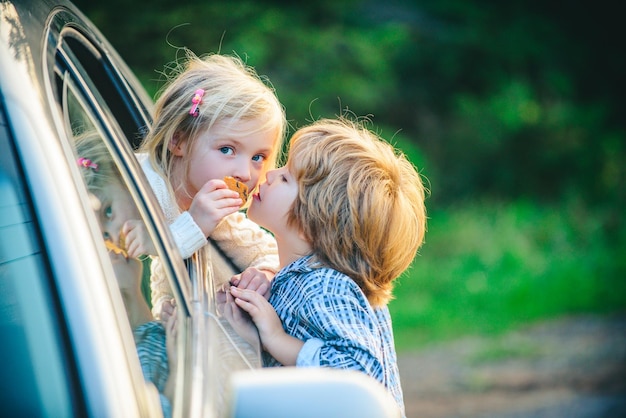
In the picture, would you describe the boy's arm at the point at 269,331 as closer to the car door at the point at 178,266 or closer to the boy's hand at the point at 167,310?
the car door at the point at 178,266

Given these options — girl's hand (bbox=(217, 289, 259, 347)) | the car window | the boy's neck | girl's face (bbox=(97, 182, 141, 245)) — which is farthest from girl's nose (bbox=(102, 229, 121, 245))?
the boy's neck

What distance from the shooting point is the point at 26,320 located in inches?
44.8

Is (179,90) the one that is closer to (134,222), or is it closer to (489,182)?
(134,222)

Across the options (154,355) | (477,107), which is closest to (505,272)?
(477,107)

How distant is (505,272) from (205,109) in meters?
7.42

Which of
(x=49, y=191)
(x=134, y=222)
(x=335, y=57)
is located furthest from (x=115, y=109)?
(x=335, y=57)

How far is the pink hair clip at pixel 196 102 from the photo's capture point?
253 centimetres

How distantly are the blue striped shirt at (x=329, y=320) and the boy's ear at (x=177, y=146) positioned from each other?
506 mm

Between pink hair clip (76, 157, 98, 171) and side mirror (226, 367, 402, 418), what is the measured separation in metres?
0.51

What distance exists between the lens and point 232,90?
2.57 meters

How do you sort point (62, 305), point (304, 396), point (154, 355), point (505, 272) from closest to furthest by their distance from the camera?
point (62, 305), point (304, 396), point (154, 355), point (505, 272)

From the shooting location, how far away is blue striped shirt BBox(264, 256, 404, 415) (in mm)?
2066

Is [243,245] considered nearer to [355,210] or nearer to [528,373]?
[355,210]

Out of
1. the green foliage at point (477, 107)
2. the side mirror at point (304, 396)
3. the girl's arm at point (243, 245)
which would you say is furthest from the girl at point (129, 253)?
the green foliage at point (477, 107)
